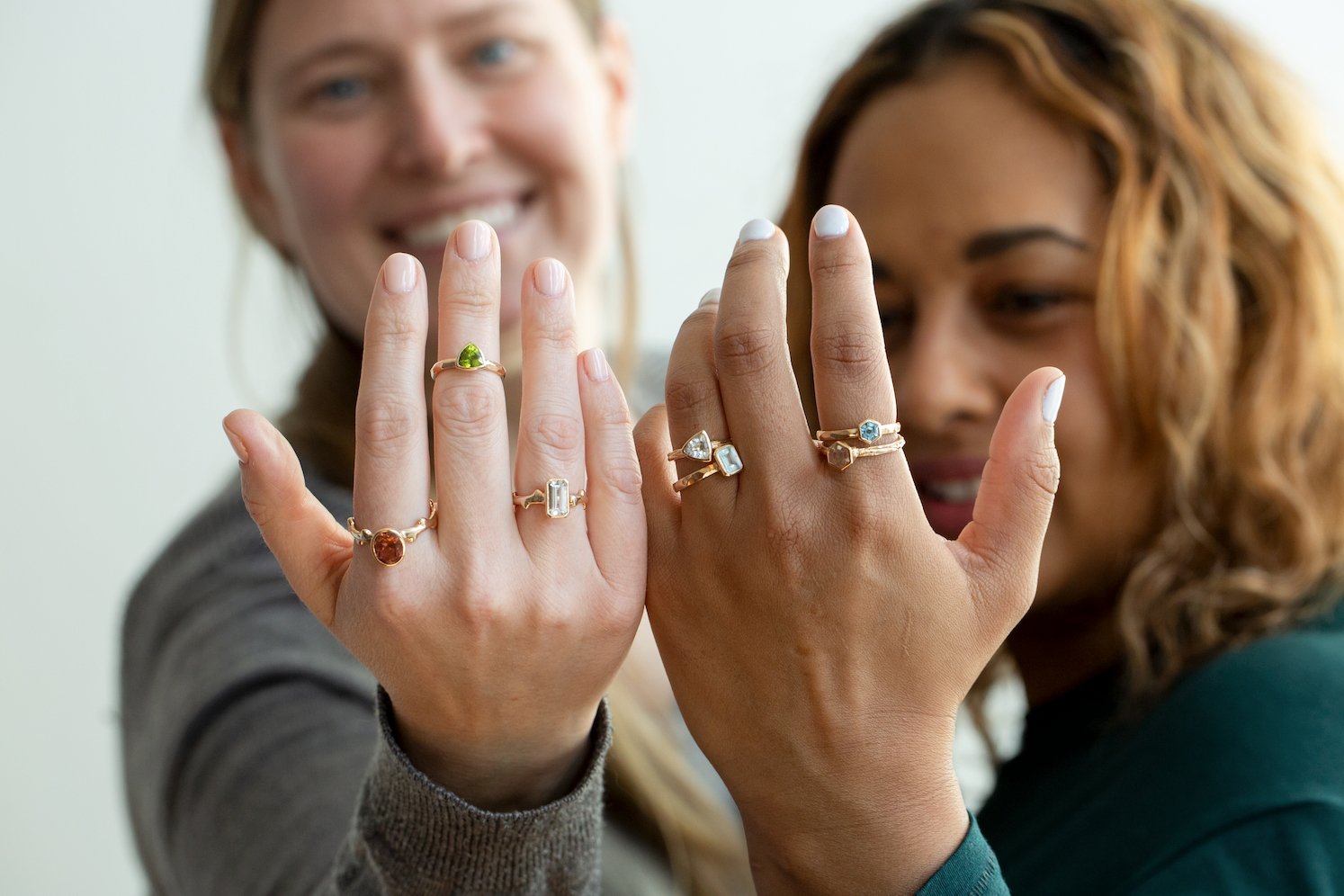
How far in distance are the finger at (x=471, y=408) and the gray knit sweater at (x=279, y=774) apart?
0.16 metres

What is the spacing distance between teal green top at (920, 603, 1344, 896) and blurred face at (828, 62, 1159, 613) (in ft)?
0.58

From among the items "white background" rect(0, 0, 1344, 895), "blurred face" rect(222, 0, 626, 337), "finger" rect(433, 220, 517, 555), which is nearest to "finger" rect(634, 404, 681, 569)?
"finger" rect(433, 220, 517, 555)

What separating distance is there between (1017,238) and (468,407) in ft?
2.04

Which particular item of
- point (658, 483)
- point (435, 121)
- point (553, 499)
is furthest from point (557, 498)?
point (435, 121)

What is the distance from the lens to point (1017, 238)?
1.11 metres

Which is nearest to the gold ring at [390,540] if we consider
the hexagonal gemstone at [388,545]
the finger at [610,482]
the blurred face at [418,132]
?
the hexagonal gemstone at [388,545]

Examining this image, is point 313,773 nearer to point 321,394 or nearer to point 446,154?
point 321,394

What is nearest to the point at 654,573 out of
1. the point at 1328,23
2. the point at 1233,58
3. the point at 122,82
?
the point at 1233,58

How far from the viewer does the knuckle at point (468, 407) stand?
69cm

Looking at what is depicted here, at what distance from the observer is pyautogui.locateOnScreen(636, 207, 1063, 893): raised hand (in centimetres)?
70

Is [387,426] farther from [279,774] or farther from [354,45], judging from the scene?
[354,45]

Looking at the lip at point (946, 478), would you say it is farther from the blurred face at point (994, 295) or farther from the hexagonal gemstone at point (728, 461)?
the hexagonal gemstone at point (728, 461)

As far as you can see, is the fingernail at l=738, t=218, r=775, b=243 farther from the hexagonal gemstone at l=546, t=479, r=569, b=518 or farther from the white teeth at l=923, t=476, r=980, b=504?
the white teeth at l=923, t=476, r=980, b=504

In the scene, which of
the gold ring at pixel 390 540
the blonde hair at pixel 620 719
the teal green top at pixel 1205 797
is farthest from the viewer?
the blonde hair at pixel 620 719
